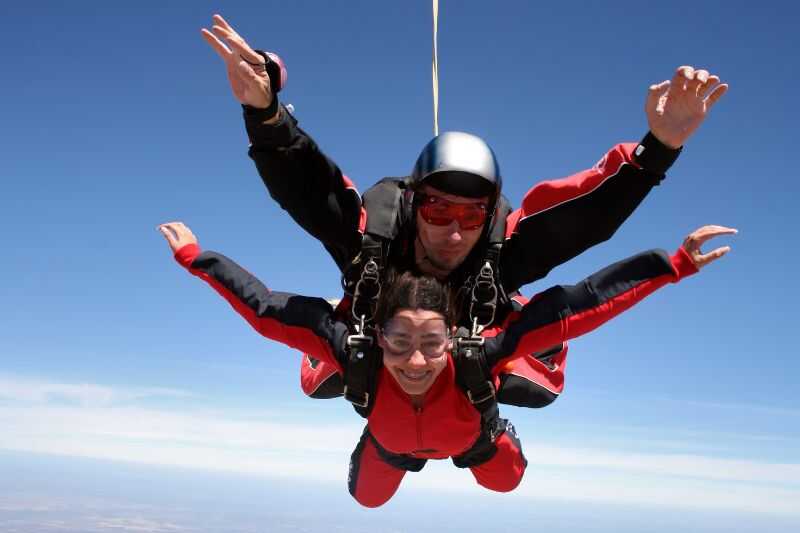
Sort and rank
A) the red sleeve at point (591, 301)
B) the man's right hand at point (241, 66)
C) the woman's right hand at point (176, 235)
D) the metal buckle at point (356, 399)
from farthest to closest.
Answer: the woman's right hand at point (176, 235) → the metal buckle at point (356, 399) → the red sleeve at point (591, 301) → the man's right hand at point (241, 66)

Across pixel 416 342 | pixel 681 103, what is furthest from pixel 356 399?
pixel 681 103

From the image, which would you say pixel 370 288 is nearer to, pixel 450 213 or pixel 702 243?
pixel 450 213

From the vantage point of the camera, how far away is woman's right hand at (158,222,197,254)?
364cm

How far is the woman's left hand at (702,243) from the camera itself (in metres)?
2.82

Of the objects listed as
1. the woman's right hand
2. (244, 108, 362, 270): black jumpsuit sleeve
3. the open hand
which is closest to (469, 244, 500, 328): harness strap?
(244, 108, 362, 270): black jumpsuit sleeve

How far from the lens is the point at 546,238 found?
3.14 m

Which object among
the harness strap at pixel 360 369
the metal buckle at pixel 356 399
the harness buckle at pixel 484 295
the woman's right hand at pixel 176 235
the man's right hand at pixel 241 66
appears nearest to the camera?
the man's right hand at pixel 241 66

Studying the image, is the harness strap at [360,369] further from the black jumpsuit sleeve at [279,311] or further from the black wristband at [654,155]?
the black wristband at [654,155]

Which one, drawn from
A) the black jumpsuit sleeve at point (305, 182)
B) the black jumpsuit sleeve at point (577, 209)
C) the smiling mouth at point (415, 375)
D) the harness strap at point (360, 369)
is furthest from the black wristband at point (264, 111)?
the smiling mouth at point (415, 375)

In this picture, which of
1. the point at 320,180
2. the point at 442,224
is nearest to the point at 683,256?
the point at 442,224

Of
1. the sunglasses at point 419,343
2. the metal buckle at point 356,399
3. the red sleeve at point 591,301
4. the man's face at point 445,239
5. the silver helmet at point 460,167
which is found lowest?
the metal buckle at point 356,399

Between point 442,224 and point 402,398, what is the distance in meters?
0.96

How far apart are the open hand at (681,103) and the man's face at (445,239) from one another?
82 cm

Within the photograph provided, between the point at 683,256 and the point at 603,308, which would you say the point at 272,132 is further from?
the point at 683,256
